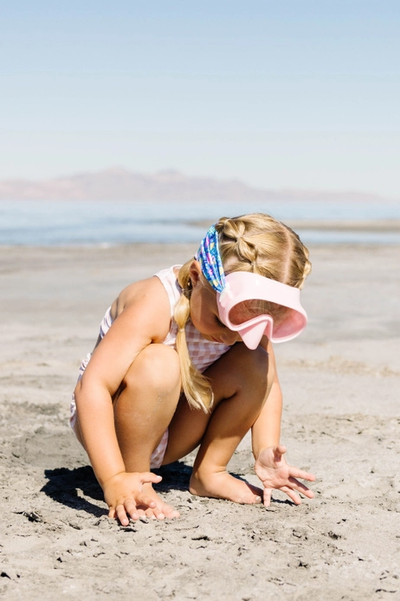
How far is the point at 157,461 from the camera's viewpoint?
2850 mm

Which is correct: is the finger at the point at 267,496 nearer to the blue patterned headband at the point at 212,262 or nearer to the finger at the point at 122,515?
the finger at the point at 122,515

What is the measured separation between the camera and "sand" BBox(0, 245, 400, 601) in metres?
2.00

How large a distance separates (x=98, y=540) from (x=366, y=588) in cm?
79

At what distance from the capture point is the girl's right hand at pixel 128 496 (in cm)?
234

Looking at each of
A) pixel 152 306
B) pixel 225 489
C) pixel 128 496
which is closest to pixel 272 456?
pixel 225 489

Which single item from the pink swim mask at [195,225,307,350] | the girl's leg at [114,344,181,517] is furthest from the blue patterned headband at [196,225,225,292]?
the girl's leg at [114,344,181,517]

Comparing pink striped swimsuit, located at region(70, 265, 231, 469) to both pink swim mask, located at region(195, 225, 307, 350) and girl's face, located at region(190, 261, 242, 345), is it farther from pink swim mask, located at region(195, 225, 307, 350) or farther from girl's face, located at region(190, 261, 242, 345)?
pink swim mask, located at region(195, 225, 307, 350)

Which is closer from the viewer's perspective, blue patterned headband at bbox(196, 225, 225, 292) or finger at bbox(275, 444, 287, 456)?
blue patterned headband at bbox(196, 225, 225, 292)

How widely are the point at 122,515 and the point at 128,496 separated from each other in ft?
0.20

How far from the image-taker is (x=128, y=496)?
236 cm

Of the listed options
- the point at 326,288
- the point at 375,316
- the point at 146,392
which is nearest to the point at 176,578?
the point at 146,392

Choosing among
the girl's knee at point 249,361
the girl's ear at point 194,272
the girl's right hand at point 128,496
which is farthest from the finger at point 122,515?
the girl's ear at point 194,272

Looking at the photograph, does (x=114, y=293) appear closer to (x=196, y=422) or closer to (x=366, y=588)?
(x=196, y=422)

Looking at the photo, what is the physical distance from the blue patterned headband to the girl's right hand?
0.63 metres
